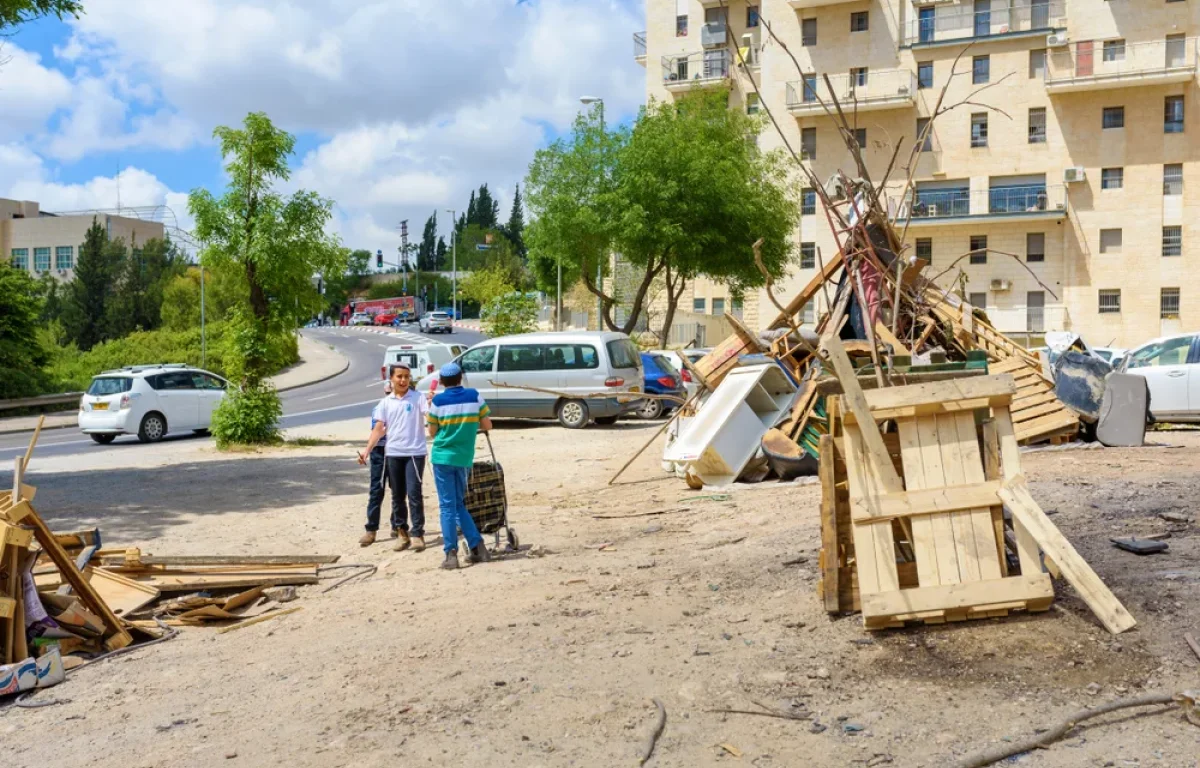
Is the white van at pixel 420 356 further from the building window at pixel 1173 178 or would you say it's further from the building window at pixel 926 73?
the building window at pixel 1173 178

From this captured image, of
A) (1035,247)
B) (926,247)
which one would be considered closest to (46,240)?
(926,247)

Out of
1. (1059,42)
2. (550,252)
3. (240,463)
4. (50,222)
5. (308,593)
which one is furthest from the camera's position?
(50,222)

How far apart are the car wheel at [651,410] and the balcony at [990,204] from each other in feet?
84.3

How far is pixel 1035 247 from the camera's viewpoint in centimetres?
4856

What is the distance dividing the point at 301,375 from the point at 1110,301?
36.4 metres

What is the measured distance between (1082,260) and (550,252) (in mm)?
23485

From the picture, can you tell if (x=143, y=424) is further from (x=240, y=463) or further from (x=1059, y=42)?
(x=1059, y=42)

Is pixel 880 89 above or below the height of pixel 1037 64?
below

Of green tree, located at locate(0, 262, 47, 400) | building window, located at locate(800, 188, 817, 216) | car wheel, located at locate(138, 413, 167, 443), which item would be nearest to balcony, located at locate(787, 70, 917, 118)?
building window, located at locate(800, 188, 817, 216)

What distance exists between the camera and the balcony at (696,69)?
55.5 meters

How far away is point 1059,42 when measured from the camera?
46.8 m

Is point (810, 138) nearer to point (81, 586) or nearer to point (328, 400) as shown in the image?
point (328, 400)

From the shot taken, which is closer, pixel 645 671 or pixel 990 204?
pixel 645 671

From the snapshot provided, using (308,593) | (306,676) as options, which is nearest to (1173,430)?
(308,593)
